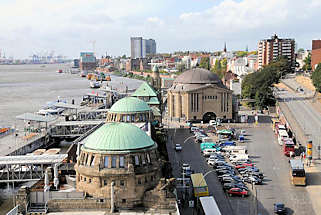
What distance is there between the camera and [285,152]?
184 feet

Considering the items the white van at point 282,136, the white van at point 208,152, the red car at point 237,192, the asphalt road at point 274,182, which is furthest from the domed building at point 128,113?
the white van at point 282,136

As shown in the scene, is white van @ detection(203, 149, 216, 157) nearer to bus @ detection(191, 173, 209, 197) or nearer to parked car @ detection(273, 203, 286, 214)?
bus @ detection(191, 173, 209, 197)

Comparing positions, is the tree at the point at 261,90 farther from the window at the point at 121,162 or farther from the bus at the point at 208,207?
the window at the point at 121,162

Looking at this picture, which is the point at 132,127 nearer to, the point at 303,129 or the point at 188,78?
the point at 303,129

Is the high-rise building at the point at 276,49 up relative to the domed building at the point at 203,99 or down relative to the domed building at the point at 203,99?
up

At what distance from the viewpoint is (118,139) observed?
92.5ft

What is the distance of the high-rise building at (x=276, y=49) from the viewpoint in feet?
554

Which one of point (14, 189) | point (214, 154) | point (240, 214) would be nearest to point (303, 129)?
point (214, 154)

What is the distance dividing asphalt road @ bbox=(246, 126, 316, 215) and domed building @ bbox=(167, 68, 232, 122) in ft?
55.4

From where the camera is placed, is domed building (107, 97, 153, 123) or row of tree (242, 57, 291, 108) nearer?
domed building (107, 97, 153, 123)

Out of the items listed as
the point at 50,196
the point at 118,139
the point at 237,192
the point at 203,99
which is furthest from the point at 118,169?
the point at 203,99

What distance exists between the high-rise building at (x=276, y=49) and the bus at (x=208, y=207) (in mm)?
141485

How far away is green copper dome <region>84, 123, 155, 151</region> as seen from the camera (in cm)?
2792

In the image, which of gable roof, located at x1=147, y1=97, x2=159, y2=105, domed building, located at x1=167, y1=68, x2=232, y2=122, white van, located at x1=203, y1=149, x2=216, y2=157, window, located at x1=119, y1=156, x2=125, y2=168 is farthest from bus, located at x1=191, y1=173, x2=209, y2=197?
domed building, located at x1=167, y1=68, x2=232, y2=122
